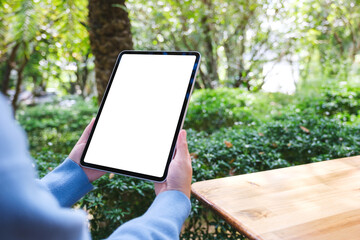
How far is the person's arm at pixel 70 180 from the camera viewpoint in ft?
3.62

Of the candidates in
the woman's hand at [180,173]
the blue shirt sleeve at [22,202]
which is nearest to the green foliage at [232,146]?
the woman's hand at [180,173]

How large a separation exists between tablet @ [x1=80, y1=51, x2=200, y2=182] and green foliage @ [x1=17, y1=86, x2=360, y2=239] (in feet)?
2.74

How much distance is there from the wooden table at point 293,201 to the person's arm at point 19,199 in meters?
0.65

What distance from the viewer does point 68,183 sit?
45.0 inches

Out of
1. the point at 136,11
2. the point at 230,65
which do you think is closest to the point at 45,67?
the point at 136,11

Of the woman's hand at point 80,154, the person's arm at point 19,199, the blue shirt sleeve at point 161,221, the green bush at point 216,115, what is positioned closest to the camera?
the person's arm at point 19,199

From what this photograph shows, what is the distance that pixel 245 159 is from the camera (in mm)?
2527

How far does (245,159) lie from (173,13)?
13.9 feet

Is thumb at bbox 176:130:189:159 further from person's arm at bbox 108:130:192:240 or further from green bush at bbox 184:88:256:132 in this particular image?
green bush at bbox 184:88:256:132

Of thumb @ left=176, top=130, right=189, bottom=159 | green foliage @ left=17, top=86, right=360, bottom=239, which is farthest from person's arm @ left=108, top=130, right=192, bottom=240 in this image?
green foliage @ left=17, top=86, right=360, bottom=239

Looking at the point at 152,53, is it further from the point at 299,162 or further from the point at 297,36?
the point at 297,36

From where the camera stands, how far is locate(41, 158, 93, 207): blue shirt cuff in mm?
1103

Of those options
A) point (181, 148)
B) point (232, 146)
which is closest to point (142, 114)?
point (181, 148)

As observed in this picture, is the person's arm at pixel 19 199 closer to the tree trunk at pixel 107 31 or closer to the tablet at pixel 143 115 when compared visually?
the tablet at pixel 143 115
